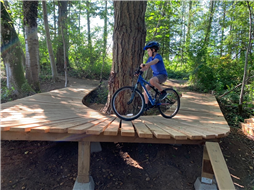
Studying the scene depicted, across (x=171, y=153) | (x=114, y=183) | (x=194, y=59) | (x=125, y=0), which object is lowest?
(x=114, y=183)

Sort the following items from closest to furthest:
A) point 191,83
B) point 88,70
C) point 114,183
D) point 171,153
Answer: point 114,183 < point 171,153 < point 191,83 < point 88,70

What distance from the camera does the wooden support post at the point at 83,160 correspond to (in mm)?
2762

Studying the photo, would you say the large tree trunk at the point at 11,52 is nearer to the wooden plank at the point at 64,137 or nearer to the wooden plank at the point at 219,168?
the wooden plank at the point at 64,137

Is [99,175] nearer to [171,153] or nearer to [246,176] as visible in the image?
[171,153]

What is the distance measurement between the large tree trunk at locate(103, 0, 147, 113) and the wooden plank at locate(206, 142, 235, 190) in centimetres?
243

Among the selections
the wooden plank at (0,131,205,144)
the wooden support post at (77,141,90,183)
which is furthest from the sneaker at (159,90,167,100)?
the wooden support post at (77,141,90,183)

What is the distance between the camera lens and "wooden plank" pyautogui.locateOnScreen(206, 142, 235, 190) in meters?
2.16

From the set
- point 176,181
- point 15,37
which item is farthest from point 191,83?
point 15,37

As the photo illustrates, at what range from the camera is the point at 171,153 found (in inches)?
151

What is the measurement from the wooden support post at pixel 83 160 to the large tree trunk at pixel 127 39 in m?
1.93

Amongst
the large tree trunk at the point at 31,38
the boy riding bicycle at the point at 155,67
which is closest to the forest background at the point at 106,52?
the large tree trunk at the point at 31,38

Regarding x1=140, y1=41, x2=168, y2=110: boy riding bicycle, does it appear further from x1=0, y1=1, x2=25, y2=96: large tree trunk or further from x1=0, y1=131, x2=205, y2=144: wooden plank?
x1=0, y1=1, x2=25, y2=96: large tree trunk

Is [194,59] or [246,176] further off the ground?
[194,59]

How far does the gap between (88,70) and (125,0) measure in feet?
28.9
